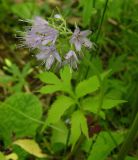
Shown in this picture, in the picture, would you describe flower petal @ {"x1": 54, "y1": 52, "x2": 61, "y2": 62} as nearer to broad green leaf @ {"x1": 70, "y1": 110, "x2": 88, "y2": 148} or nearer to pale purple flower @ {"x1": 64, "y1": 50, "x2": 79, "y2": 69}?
pale purple flower @ {"x1": 64, "y1": 50, "x2": 79, "y2": 69}

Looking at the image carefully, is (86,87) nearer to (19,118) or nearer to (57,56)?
(57,56)

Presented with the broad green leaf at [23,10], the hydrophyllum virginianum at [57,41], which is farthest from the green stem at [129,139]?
the broad green leaf at [23,10]

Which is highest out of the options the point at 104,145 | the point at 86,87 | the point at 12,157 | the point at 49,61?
the point at 49,61

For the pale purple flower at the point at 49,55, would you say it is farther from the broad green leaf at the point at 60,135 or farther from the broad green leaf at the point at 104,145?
the broad green leaf at the point at 60,135

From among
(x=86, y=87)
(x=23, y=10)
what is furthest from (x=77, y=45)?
(x=23, y=10)

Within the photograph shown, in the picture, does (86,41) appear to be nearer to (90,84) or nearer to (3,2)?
(90,84)

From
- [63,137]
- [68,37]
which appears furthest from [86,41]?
[63,137]

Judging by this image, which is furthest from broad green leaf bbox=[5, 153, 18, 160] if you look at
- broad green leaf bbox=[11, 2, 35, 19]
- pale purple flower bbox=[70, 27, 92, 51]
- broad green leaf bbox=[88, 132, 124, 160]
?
broad green leaf bbox=[11, 2, 35, 19]

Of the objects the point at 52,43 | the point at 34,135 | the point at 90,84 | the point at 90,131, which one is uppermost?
the point at 52,43
